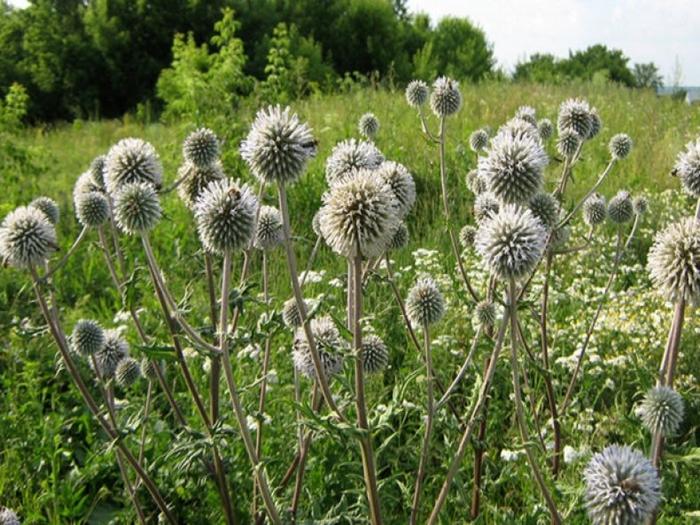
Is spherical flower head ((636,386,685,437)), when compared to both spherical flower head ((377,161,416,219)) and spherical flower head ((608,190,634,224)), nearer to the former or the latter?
spherical flower head ((377,161,416,219))

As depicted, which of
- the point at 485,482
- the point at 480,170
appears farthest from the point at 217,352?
the point at 485,482

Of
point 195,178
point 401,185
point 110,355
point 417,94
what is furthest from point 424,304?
point 417,94

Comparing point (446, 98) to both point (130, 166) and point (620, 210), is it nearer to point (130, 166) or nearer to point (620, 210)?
point (620, 210)

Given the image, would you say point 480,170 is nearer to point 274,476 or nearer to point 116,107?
point 274,476

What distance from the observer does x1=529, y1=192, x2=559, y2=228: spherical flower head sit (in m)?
2.86

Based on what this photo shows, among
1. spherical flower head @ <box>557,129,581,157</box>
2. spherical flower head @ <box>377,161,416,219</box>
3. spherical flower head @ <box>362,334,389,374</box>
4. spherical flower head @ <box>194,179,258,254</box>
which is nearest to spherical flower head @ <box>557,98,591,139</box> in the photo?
spherical flower head @ <box>557,129,581,157</box>

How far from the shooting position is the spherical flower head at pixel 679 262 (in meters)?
1.87

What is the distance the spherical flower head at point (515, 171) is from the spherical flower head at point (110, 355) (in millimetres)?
2008

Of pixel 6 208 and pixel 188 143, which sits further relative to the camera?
pixel 6 208

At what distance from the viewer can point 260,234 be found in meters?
2.83

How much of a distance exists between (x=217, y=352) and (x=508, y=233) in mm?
919

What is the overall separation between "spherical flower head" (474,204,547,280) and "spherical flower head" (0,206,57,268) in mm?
1705

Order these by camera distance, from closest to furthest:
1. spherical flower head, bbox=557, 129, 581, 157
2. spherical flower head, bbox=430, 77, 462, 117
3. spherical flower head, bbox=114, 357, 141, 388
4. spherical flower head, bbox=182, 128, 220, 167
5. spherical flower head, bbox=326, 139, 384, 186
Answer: spherical flower head, bbox=326, 139, 384, 186 < spherical flower head, bbox=182, 128, 220, 167 < spherical flower head, bbox=114, 357, 141, 388 < spherical flower head, bbox=557, 129, 581, 157 < spherical flower head, bbox=430, 77, 462, 117

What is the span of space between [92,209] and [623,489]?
7.82ft
